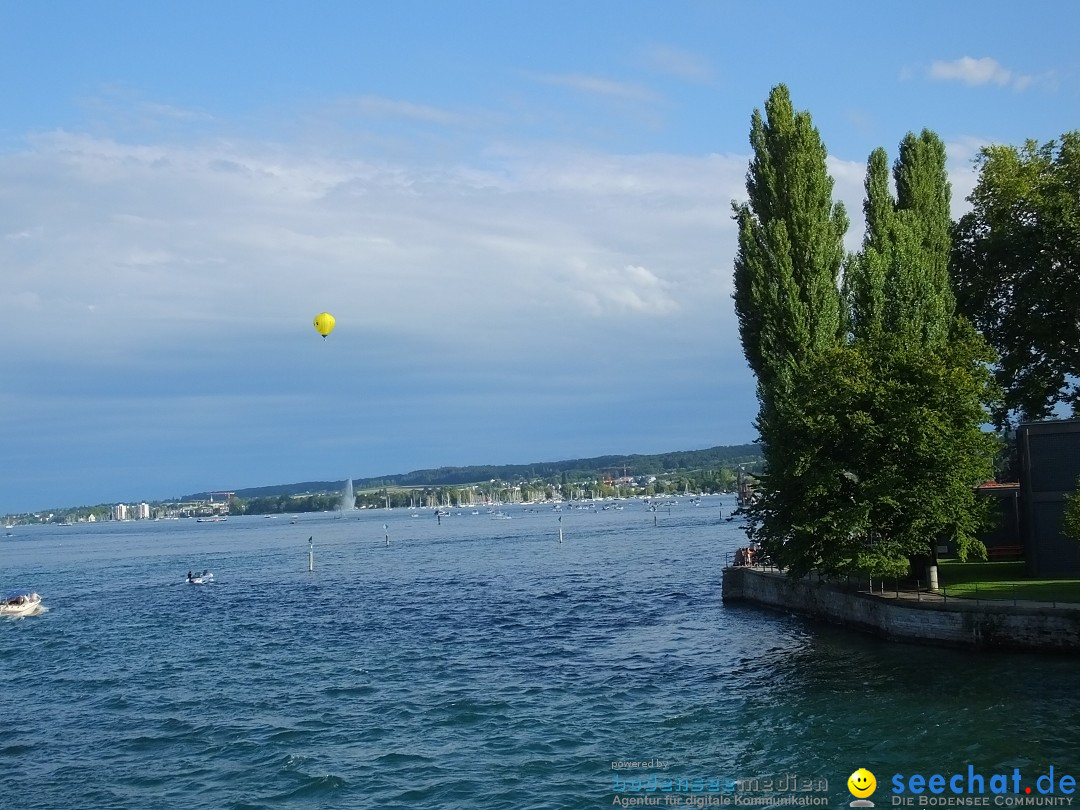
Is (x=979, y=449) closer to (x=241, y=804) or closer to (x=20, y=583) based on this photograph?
(x=241, y=804)

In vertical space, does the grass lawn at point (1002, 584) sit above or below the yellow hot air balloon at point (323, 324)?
below

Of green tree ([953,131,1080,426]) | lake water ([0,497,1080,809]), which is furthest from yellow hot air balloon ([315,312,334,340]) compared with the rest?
green tree ([953,131,1080,426])


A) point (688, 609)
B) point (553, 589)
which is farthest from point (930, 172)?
point (553, 589)

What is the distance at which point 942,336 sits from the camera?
163 feet

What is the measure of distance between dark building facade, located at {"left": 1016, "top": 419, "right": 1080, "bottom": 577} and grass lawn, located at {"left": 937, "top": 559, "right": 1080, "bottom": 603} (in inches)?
56.3

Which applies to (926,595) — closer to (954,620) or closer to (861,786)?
(954,620)

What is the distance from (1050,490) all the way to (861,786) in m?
26.7

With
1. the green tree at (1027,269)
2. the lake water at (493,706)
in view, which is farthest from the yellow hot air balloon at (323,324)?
the green tree at (1027,269)

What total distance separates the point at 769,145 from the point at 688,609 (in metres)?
25.5

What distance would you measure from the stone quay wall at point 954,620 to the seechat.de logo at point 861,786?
1475cm

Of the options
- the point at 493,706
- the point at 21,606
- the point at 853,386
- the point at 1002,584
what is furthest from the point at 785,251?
the point at 21,606

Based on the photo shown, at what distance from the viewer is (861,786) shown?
23516 millimetres

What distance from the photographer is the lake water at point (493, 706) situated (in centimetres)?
2553

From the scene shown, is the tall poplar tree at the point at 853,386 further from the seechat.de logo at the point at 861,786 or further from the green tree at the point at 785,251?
the seechat.de logo at the point at 861,786
